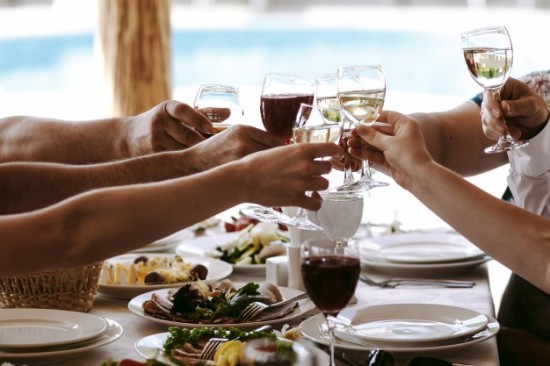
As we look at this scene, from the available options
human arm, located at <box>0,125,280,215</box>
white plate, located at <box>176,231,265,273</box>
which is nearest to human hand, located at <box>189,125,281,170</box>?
human arm, located at <box>0,125,280,215</box>

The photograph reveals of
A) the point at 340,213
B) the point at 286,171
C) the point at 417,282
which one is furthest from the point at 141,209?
the point at 417,282

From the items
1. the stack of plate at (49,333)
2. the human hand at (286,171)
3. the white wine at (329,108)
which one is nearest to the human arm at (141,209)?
the human hand at (286,171)

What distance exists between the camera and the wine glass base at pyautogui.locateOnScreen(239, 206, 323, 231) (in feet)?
6.64

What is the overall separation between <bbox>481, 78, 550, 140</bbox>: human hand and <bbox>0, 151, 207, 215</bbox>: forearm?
0.90 meters

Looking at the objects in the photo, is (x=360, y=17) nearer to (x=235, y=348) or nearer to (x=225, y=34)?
(x=225, y=34)

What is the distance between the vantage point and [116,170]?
6.70ft

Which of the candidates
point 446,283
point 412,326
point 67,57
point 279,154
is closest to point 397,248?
point 446,283

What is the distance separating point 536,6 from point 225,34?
6124 millimetres

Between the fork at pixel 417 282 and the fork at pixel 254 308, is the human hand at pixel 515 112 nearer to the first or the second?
the fork at pixel 417 282

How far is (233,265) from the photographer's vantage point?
249 centimetres

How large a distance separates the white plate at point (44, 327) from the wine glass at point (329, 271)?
0.49 m

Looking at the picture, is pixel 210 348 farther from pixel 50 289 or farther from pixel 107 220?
pixel 50 289

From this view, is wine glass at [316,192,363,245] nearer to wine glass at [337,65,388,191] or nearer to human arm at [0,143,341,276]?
wine glass at [337,65,388,191]

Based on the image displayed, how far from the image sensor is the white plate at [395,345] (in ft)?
5.62
